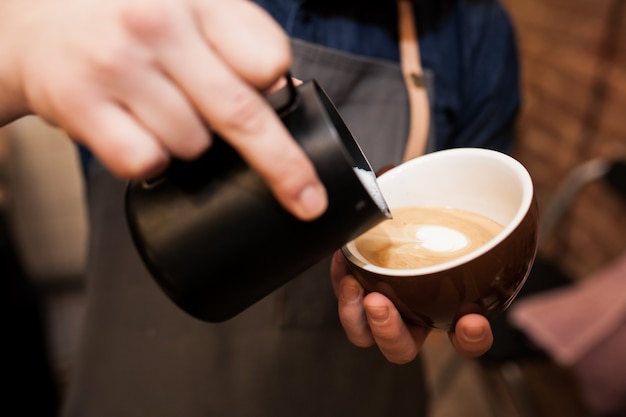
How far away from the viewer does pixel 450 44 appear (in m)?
0.73

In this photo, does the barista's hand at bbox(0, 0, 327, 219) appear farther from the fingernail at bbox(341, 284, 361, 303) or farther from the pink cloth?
the pink cloth

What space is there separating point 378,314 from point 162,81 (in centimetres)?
22

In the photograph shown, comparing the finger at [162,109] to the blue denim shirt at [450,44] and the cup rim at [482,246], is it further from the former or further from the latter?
the blue denim shirt at [450,44]

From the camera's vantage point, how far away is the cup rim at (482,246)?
14.8 inches

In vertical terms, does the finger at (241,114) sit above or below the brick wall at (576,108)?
above

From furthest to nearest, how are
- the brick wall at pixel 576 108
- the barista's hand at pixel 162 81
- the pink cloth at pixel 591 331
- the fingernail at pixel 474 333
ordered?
the brick wall at pixel 576 108, the pink cloth at pixel 591 331, the fingernail at pixel 474 333, the barista's hand at pixel 162 81

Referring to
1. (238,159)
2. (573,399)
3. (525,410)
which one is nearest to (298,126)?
(238,159)

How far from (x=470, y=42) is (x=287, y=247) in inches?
19.5

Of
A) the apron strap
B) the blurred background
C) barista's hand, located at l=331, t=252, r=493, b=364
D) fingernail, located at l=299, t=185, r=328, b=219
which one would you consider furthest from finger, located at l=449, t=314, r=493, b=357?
the blurred background

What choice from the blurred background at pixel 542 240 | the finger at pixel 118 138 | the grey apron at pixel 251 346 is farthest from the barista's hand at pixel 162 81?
the blurred background at pixel 542 240

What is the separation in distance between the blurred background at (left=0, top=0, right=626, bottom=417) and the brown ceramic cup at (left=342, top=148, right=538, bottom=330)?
0.78 metres

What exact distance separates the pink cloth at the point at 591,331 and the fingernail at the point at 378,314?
921 millimetres

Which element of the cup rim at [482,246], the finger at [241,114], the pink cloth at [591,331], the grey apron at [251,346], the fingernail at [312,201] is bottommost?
the pink cloth at [591,331]

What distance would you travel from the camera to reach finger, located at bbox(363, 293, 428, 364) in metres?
0.41
